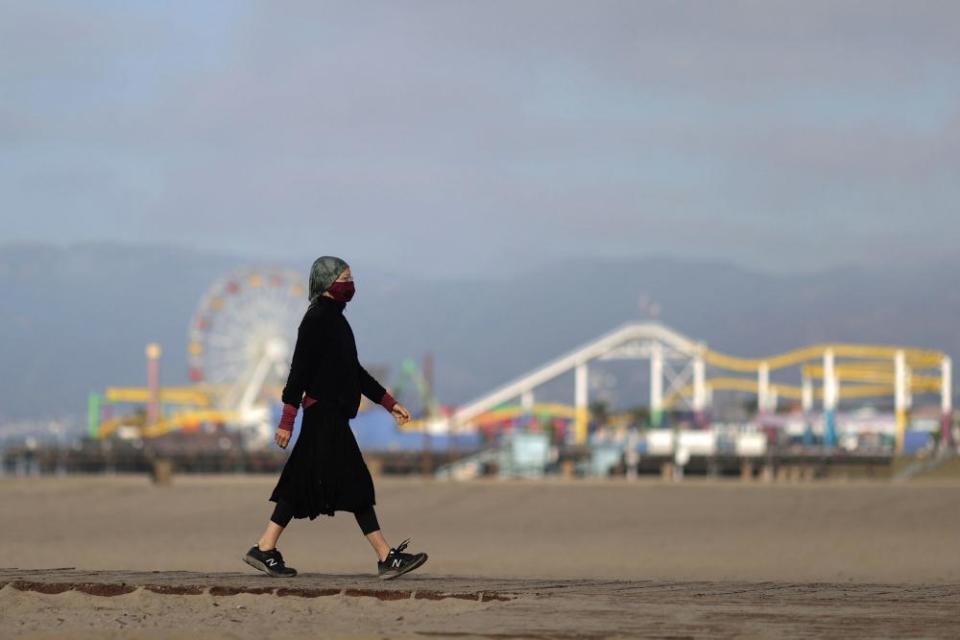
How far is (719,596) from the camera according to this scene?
6410 millimetres

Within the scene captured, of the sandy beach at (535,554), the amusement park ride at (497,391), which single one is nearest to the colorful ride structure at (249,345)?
the amusement park ride at (497,391)

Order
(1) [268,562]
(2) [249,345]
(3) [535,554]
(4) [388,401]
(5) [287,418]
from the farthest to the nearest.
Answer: (2) [249,345], (3) [535,554], (4) [388,401], (1) [268,562], (5) [287,418]

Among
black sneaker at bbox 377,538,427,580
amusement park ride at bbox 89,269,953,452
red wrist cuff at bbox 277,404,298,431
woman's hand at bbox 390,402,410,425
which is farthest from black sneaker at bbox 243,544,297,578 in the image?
amusement park ride at bbox 89,269,953,452

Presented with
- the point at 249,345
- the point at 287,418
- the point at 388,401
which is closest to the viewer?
the point at 287,418

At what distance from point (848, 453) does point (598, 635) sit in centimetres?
6205

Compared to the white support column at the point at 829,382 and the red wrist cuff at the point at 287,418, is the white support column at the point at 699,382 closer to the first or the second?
the white support column at the point at 829,382

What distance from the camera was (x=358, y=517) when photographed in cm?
782

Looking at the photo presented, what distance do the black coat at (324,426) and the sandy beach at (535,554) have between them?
400 mm

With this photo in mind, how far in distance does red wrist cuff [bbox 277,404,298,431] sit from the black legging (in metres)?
0.44

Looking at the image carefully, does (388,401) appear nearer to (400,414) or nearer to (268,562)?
(400,414)

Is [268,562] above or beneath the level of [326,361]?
beneath

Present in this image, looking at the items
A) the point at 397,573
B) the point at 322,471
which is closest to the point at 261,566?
the point at 322,471

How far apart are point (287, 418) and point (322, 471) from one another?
14.5 inches

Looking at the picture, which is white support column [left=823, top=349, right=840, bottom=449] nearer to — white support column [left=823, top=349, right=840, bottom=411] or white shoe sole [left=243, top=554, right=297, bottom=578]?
white support column [left=823, top=349, right=840, bottom=411]
